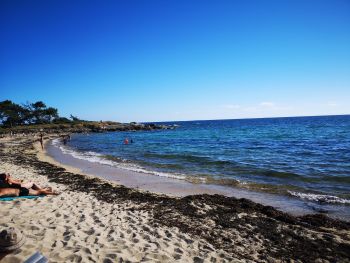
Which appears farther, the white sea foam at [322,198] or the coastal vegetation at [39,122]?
the coastal vegetation at [39,122]

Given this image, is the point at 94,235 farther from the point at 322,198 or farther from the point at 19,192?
the point at 322,198

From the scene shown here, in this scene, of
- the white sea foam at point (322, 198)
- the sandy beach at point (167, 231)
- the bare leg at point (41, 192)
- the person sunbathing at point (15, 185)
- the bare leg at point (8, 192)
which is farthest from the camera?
the white sea foam at point (322, 198)

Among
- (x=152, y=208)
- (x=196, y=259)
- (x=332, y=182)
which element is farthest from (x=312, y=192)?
(x=196, y=259)

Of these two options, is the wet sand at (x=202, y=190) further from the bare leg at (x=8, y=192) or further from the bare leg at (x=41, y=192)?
the bare leg at (x=8, y=192)

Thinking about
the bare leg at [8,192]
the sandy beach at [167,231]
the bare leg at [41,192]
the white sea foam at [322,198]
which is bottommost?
the white sea foam at [322,198]

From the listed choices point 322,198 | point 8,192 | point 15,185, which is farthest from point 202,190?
point 8,192

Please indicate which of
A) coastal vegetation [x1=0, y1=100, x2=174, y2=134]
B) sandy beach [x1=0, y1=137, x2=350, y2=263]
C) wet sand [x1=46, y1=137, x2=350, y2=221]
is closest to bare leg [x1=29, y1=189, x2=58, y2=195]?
sandy beach [x1=0, y1=137, x2=350, y2=263]

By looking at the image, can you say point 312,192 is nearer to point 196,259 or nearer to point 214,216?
point 214,216

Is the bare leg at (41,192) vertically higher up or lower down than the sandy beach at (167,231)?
higher up

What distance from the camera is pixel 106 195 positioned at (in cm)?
1066

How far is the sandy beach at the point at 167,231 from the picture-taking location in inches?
218

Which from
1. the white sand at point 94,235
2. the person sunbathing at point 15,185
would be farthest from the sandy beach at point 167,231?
the person sunbathing at point 15,185

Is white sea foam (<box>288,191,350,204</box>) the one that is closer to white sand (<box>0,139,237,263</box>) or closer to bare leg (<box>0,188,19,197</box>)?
white sand (<box>0,139,237,263</box>)

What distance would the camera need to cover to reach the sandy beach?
5.53 m
